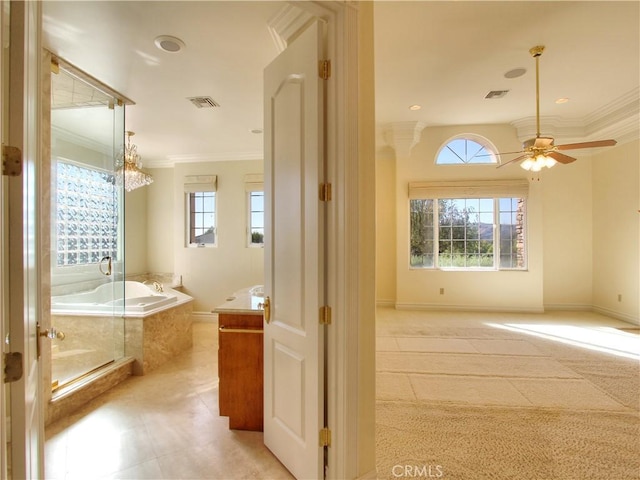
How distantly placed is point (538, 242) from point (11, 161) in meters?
6.27

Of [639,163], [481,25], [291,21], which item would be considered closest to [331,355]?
[291,21]

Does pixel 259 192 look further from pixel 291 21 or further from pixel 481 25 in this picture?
pixel 481 25

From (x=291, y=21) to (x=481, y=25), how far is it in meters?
1.72

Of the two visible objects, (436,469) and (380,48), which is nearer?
(436,469)

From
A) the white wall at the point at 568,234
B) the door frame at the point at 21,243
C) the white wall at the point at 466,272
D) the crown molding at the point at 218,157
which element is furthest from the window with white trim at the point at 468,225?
the door frame at the point at 21,243

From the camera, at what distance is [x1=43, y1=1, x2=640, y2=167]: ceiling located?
7.63 ft

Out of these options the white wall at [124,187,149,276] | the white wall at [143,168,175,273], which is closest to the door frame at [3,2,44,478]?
the white wall at [124,187,149,276]

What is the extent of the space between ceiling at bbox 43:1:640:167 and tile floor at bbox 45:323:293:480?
9.57ft

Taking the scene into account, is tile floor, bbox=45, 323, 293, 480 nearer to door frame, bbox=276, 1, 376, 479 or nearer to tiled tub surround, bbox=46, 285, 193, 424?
tiled tub surround, bbox=46, 285, 193, 424

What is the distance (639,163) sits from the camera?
4410 mm

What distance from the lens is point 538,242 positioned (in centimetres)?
516

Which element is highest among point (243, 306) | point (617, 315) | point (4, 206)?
point (4, 206)

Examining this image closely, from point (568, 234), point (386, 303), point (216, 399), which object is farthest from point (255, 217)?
point (568, 234)

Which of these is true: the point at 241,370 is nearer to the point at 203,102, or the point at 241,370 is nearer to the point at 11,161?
the point at 11,161
